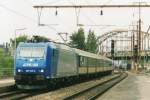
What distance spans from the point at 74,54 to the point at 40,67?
11.1 m

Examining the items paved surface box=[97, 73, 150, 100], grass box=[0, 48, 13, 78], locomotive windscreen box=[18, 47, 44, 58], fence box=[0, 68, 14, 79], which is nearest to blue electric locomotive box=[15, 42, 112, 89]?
locomotive windscreen box=[18, 47, 44, 58]

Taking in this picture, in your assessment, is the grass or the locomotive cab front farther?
the grass

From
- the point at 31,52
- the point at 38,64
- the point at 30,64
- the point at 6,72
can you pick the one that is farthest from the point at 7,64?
the point at 38,64

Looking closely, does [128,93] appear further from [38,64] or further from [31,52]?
[31,52]

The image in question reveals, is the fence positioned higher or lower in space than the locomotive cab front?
lower

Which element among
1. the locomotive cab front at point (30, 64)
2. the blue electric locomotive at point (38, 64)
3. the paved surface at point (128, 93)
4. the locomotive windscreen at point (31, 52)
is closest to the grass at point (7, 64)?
the paved surface at point (128, 93)

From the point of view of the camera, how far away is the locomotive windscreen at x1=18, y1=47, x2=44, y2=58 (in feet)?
106

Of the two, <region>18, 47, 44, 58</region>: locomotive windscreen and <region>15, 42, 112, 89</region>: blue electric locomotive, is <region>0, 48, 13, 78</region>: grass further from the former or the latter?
<region>18, 47, 44, 58</region>: locomotive windscreen

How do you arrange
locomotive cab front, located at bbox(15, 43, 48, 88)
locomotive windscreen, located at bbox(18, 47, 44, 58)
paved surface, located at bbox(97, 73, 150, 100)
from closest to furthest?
paved surface, located at bbox(97, 73, 150, 100) < locomotive cab front, located at bbox(15, 43, 48, 88) < locomotive windscreen, located at bbox(18, 47, 44, 58)

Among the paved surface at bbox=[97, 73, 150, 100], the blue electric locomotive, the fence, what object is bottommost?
the paved surface at bbox=[97, 73, 150, 100]

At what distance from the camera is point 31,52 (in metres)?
Result: 32.6

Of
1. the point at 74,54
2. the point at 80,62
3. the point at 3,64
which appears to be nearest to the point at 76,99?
the point at 74,54

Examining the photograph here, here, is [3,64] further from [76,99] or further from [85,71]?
[76,99]

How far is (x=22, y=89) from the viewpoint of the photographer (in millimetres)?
33094
